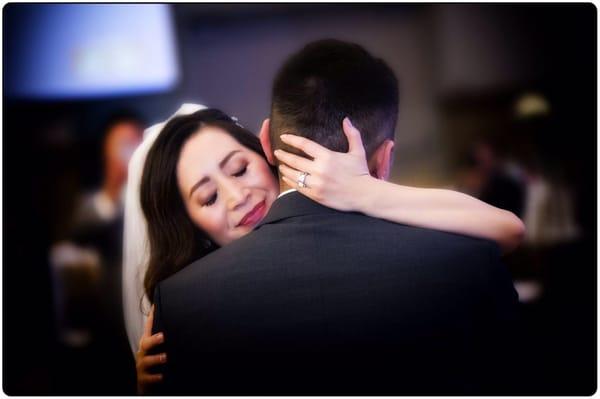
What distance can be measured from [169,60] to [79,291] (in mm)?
633

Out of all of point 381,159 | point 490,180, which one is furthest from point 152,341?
point 490,180

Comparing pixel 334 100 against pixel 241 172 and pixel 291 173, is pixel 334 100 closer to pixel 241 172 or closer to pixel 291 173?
pixel 291 173

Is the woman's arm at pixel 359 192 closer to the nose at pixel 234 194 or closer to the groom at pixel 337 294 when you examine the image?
the groom at pixel 337 294

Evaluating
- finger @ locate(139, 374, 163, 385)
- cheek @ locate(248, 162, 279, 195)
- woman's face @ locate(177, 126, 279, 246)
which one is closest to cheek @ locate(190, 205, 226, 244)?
woman's face @ locate(177, 126, 279, 246)

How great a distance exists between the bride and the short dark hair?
2 centimetres

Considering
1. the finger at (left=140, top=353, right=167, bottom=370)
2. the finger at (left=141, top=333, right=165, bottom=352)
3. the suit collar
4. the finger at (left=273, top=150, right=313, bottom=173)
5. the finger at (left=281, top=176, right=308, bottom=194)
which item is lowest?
the finger at (left=140, top=353, right=167, bottom=370)

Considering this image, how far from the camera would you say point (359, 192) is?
1.05m

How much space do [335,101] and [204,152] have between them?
37cm

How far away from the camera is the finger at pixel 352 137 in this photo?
3.38 ft

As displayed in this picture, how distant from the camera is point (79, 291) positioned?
1.49 metres

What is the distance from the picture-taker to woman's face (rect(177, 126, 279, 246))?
124cm

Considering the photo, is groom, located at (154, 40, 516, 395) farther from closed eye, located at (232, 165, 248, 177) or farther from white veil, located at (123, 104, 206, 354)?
white veil, located at (123, 104, 206, 354)

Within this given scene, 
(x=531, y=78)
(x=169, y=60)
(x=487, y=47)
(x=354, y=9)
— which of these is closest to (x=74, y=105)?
(x=169, y=60)

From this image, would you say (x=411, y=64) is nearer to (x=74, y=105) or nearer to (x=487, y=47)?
(x=487, y=47)
